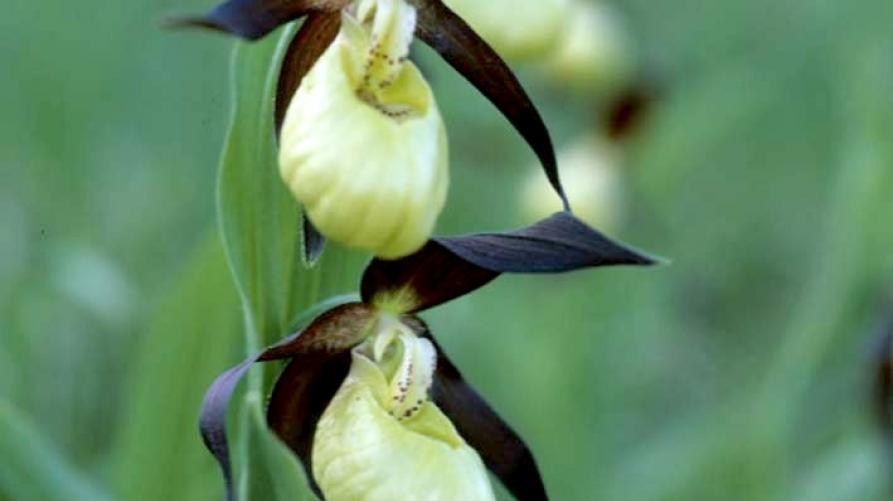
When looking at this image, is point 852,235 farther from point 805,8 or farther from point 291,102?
point 805,8

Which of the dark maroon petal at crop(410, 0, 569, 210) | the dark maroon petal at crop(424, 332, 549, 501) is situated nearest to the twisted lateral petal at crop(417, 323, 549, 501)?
the dark maroon petal at crop(424, 332, 549, 501)

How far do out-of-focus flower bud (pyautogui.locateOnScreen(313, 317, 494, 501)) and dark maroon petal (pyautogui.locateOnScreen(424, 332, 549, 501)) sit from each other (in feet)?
0.21

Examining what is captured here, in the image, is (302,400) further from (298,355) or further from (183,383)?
(183,383)

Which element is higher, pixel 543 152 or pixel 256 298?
pixel 543 152

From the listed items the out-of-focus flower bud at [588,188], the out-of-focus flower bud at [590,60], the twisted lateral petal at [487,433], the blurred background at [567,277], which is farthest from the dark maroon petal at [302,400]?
the out-of-focus flower bud at [590,60]

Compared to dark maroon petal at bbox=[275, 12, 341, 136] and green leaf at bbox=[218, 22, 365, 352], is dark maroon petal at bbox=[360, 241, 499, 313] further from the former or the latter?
dark maroon petal at bbox=[275, 12, 341, 136]

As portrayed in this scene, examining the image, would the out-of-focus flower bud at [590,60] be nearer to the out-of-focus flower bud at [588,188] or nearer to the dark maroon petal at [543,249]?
the out-of-focus flower bud at [588,188]

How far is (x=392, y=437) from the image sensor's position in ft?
4.73

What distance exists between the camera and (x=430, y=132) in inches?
53.1

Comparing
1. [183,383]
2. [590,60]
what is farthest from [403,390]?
[590,60]

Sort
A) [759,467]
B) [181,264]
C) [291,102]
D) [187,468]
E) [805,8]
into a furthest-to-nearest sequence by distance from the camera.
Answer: [805,8] < [181,264] < [759,467] < [187,468] < [291,102]

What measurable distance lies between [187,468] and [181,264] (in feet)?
4.06

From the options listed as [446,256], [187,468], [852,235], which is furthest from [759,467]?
[446,256]

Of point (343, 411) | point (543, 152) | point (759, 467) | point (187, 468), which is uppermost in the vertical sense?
point (543, 152)
